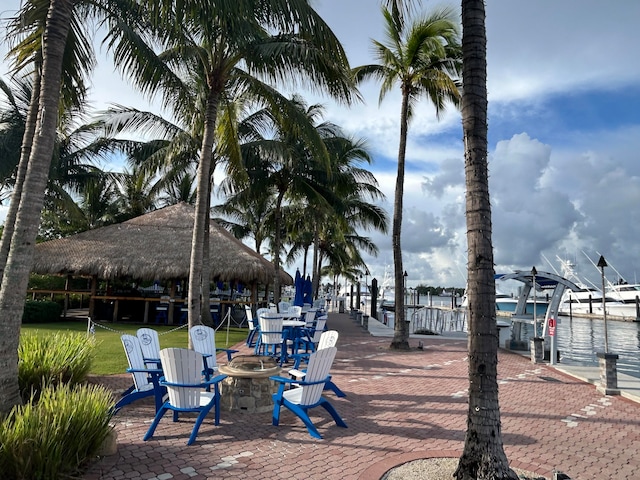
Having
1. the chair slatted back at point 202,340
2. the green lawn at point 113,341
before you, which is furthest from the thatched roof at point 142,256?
Result: the chair slatted back at point 202,340

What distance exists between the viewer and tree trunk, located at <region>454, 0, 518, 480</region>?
141 inches

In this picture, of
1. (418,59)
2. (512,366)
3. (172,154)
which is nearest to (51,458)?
(512,366)

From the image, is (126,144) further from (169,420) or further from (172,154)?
(169,420)

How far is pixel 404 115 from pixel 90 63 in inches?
348

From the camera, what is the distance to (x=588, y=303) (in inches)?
2312

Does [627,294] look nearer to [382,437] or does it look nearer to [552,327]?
[552,327]

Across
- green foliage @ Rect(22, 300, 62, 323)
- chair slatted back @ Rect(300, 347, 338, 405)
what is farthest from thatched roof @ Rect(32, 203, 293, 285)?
chair slatted back @ Rect(300, 347, 338, 405)

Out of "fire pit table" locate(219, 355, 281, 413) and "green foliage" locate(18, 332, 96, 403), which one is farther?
"fire pit table" locate(219, 355, 281, 413)

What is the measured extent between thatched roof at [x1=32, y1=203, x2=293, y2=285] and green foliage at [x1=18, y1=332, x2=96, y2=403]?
37.4ft

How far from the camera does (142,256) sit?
18.5 m

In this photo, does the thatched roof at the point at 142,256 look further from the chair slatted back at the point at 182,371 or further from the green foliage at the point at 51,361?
the chair slatted back at the point at 182,371

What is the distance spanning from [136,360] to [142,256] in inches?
545

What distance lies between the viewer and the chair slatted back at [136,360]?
18.1ft

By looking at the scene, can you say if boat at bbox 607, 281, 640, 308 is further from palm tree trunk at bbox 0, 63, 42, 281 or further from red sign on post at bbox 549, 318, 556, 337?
palm tree trunk at bbox 0, 63, 42, 281
